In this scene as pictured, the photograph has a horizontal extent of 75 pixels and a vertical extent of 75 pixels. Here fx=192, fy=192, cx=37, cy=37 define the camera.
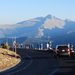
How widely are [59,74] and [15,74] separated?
318 cm

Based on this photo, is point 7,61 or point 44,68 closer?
point 44,68

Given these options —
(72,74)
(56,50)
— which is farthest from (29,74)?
(56,50)

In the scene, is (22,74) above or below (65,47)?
below

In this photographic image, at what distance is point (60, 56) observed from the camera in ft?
84.6

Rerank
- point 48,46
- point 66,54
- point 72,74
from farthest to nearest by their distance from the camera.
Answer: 1. point 48,46
2. point 66,54
3. point 72,74

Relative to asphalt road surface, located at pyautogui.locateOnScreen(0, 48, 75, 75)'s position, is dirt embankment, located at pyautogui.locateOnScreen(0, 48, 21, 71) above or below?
above

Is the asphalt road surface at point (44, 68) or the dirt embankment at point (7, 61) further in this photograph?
the dirt embankment at point (7, 61)

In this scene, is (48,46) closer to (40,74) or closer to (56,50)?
(56,50)

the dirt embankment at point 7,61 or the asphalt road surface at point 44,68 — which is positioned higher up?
the dirt embankment at point 7,61

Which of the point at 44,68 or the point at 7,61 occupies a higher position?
the point at 7,61

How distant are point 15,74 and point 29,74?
102 centimetres

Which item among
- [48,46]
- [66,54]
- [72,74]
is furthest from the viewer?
[48,46]

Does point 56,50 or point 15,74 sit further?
point 56,50

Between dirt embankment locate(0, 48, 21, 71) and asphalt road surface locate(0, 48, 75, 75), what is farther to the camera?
→ dirt embankment locate(0, 48, 21, 71)
